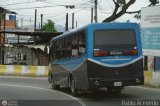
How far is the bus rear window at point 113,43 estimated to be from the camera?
1805cm

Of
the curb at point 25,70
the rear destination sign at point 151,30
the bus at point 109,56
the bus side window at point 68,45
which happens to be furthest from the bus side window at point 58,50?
the curb at point 25,70

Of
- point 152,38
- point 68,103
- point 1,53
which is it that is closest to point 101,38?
point 68,103

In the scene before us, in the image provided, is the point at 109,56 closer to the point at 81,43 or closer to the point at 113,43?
the point at 113,43

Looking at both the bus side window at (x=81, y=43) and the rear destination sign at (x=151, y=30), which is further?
the rear destination sign at (x=151, y=30)

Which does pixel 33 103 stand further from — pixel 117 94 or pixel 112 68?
pixel 117 94

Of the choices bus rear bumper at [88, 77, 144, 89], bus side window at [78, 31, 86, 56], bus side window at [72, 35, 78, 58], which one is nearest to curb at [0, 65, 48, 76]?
bus side window at [72, 35, 78, 58]

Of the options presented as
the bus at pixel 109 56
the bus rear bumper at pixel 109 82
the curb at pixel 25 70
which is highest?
the bus at pixel 109 56

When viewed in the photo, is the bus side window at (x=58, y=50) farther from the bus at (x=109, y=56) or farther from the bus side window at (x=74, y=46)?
the bus at (x=109, y=56)

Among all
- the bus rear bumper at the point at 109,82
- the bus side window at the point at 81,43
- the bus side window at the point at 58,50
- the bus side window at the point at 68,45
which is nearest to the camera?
the bus rear bumper at the point at 109,82

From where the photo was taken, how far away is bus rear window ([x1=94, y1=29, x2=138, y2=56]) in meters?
18.0

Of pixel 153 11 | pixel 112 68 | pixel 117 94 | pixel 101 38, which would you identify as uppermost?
pixel 153 11

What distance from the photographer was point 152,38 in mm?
27219

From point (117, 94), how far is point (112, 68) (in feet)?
9.41

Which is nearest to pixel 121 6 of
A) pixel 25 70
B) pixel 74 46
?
pixel 25 70
